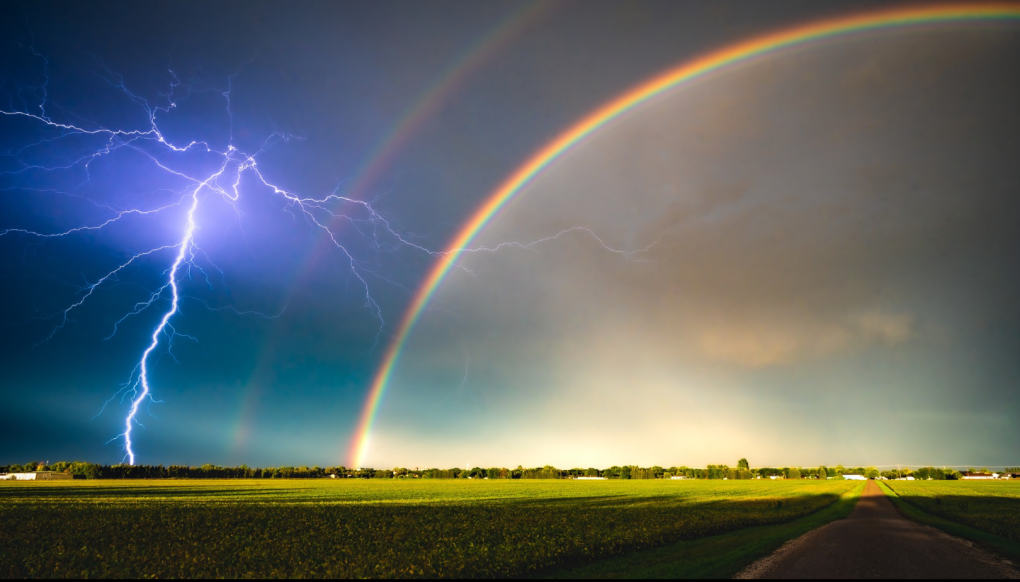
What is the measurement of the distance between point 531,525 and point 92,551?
56.6 ft

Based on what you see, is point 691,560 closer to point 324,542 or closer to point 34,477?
point 324,542

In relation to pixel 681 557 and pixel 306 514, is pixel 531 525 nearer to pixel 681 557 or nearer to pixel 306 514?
pixel 681 557

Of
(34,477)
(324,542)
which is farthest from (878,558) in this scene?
(34,477)

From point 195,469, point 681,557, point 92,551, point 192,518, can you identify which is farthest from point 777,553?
point 195,469

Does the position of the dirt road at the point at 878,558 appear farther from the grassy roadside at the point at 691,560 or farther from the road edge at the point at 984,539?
the grassy roadside at the point at 691,560

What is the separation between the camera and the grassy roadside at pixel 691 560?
13.4m

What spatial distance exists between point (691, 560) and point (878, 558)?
18.1 ft

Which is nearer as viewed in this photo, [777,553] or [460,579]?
[460,579]

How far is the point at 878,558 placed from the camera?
15.1 m

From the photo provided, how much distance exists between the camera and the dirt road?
13.1m

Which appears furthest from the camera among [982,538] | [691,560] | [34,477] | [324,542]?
[34,477]

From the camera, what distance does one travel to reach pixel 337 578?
13188mm

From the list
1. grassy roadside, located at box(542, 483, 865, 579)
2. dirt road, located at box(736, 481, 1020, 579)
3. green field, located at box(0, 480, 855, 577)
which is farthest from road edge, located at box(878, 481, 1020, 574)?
green field, located at box(0, 480, 855, 577)

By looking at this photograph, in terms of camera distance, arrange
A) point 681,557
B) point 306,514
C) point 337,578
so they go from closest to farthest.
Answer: point 337,578 < point 681,557 < point 306,514
